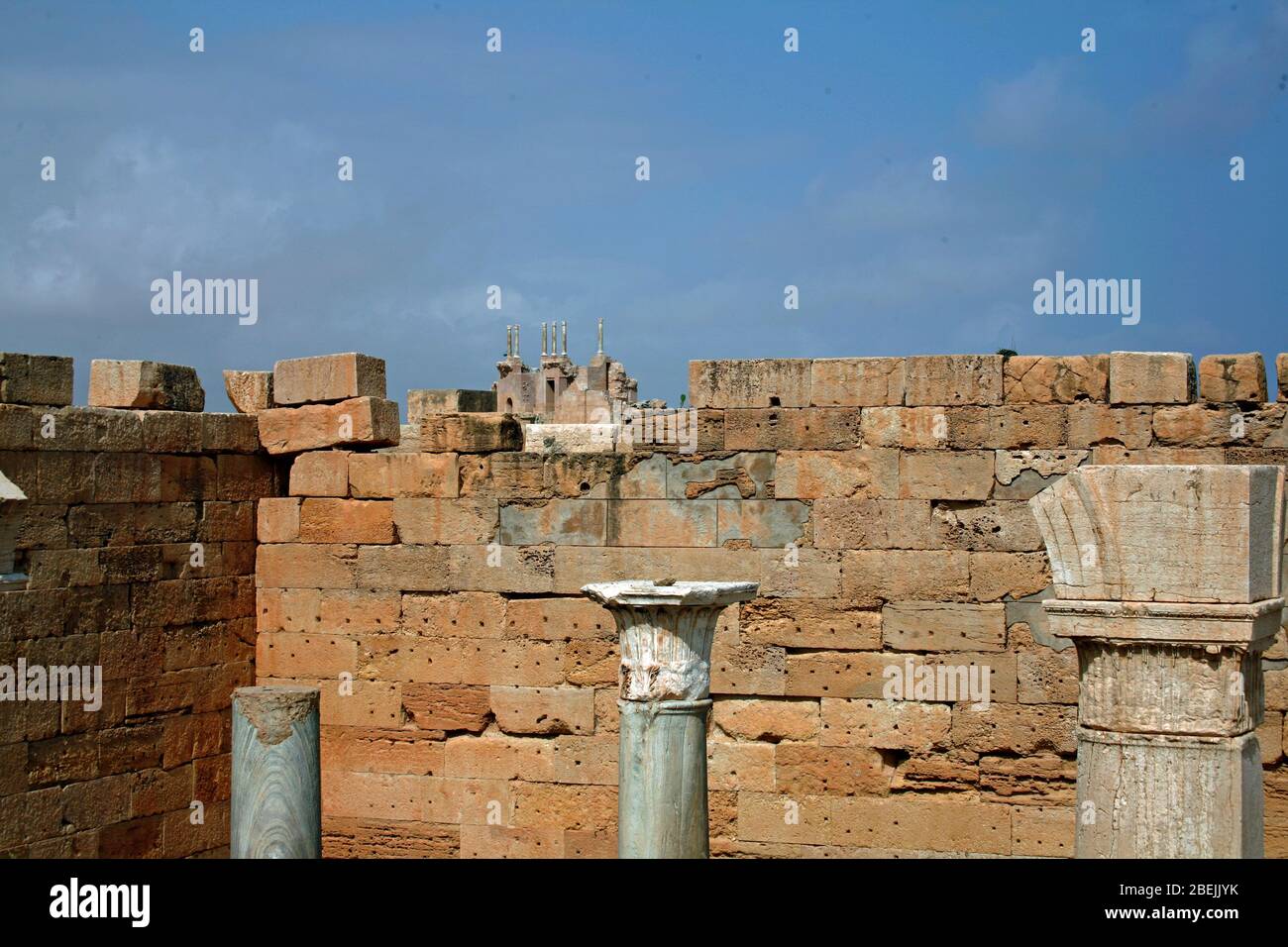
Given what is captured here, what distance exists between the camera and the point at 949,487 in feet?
32.4

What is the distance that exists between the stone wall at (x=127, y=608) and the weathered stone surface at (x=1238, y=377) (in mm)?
6666

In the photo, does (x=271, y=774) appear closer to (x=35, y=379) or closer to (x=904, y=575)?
(x=35, y=379)

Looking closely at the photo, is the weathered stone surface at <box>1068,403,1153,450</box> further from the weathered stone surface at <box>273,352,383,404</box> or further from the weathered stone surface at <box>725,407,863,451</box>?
the weathered stone surface at <box>273,352,383,404</box>

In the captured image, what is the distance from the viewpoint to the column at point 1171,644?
570 centimetres

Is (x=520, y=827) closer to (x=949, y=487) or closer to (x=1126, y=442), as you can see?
(x=949, y=487)

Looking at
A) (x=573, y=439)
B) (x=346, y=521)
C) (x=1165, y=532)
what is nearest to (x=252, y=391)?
(x=346, y=521)

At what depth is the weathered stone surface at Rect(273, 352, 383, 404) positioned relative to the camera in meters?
11.1

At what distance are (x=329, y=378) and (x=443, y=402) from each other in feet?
3.48

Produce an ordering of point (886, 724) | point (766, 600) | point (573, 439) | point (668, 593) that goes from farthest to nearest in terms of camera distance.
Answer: point (573, 439), point (766, 600), point (886, 724), point (668, 593)

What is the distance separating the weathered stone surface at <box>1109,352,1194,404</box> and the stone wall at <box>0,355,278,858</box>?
6.10 m

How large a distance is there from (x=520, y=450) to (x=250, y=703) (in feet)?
9.59

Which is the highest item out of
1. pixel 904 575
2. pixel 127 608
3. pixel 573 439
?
pixel 573 439

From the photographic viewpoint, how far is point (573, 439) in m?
10.8
